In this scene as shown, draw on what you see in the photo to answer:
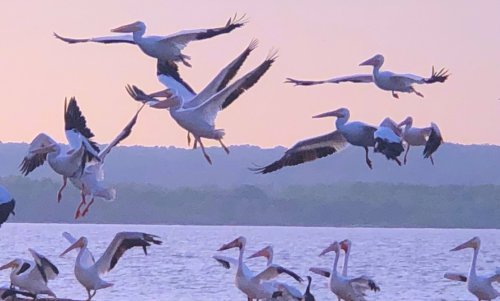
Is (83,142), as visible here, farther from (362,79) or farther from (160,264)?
(160,264)

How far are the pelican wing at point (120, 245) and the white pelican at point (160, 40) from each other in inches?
79.8

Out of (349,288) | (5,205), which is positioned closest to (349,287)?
(349,288)

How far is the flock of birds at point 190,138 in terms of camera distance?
15996mm

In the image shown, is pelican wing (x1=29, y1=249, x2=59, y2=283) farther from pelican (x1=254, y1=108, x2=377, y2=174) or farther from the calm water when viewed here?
the calm water

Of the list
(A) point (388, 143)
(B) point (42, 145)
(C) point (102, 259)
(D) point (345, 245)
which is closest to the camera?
(A) point (388, 143)

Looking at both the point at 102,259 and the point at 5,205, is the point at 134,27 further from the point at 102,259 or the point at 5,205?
the point at 5,205

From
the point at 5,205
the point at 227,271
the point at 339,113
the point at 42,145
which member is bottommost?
the point at 227,271

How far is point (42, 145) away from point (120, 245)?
1383 mm

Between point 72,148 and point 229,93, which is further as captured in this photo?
point 72,148

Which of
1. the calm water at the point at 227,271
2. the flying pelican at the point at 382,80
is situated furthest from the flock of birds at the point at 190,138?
the calm water at the point at 227,271

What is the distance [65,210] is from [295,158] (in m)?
71.6

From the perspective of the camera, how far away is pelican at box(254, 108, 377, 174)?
55.6 feet

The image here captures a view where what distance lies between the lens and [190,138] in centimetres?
1675

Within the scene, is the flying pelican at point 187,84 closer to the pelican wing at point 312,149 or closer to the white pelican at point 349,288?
the pelican wing at point 312,149
